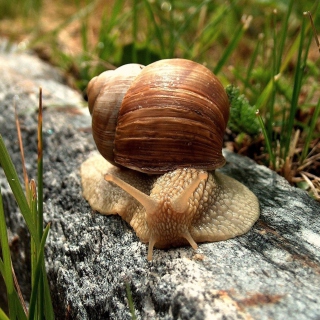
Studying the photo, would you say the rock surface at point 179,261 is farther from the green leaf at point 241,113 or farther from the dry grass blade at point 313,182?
the green leaf at point 241,113

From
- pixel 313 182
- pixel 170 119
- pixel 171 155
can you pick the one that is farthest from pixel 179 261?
pixel 313 182

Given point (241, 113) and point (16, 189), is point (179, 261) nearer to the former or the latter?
point (16, 189)

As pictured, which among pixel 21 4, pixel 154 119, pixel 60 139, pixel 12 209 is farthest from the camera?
pixel 21 4

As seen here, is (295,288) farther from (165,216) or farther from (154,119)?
(154,119)

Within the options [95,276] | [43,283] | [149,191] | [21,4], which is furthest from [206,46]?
[21,4]

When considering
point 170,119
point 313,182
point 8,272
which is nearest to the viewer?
point 8,272

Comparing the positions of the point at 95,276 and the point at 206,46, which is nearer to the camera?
the point at 95,276
